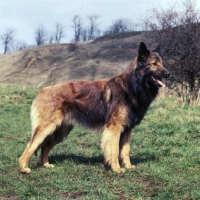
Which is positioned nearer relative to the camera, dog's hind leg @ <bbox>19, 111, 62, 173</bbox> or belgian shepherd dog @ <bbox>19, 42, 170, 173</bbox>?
belgian shepherd dog @ <bbox>19, 42, 170, 173</bbox>

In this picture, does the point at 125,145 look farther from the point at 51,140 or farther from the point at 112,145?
the point at 51,140

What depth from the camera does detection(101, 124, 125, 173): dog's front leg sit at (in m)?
6.26

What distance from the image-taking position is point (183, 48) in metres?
14.3

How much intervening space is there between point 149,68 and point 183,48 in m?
8.82

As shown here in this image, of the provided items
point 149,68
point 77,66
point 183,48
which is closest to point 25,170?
point 149,68

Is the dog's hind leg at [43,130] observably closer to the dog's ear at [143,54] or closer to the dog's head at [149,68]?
the dog's head at [149,68]

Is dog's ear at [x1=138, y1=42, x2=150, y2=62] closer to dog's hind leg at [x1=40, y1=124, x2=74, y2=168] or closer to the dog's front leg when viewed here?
the dog's front leg

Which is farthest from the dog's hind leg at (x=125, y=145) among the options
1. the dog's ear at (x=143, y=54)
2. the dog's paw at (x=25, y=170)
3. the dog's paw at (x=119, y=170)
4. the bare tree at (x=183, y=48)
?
the bare tree at (x=183, y=48)

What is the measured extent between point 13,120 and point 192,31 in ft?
30.1

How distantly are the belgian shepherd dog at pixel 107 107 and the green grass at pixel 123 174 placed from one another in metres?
0.45

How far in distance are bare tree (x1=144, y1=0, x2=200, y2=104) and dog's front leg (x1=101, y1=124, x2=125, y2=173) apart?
27.8 ft

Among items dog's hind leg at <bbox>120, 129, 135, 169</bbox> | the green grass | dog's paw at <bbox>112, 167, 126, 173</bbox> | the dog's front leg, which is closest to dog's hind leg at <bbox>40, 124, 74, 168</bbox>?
the green grass

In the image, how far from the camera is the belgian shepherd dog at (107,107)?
6.27 m

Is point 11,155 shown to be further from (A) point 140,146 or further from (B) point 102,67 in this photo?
(B) point 102,67
